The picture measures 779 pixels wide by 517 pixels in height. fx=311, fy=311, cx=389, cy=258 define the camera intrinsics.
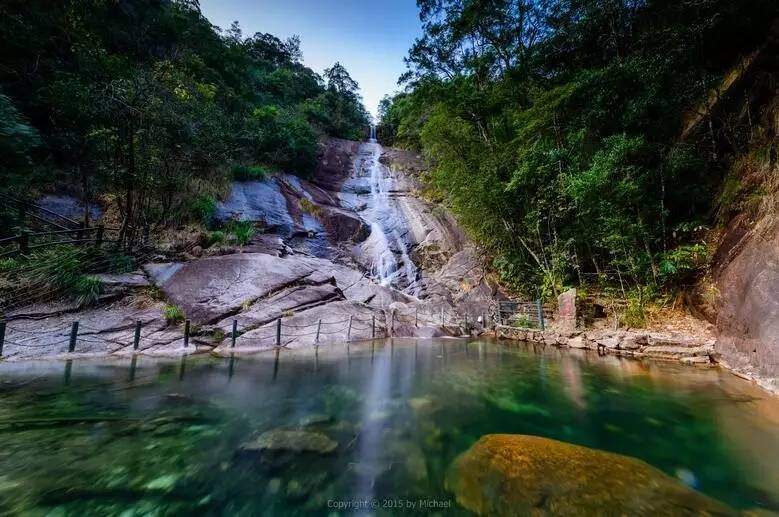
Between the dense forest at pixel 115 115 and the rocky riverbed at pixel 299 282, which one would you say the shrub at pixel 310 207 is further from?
the dense forest at pixel 115 115

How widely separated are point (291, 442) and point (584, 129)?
1004cm

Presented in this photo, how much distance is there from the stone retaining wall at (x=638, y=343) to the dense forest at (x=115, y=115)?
13508 millimetres

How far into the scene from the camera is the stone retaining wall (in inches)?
239

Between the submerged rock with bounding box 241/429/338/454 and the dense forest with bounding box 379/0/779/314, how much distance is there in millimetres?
7960

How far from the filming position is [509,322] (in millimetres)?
11617

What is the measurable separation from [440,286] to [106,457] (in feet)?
41.5

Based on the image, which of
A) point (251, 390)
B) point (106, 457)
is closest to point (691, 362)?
point (251, 390)

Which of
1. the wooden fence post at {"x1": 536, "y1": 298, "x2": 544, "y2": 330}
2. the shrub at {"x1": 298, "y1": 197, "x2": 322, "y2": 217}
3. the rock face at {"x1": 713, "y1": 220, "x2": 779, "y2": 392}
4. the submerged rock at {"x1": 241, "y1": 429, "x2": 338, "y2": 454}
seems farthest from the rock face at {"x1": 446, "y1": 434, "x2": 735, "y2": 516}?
the shrub at {"x1": 298, "y1": 197, "x2": 322, "y2": 217}

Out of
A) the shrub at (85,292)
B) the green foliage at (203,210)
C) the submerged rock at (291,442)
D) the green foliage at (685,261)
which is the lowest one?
the submerged rock at (291,442)

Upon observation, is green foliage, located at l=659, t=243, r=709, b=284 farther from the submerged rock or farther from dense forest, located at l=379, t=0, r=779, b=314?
the submerged rock

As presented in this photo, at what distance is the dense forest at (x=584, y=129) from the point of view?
7.44 metres

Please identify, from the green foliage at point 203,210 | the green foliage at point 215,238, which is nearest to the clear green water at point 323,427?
the green foliage at point 215,238

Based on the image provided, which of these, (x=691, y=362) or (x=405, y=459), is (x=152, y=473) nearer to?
(x=405, y=459)

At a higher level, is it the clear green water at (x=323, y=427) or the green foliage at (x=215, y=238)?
the green foliage at (x=215, y=238)
